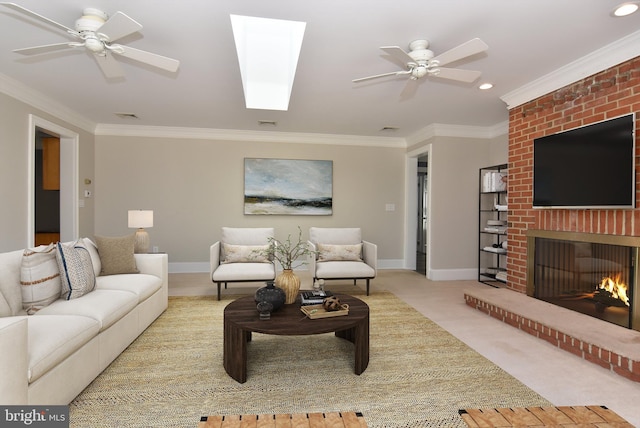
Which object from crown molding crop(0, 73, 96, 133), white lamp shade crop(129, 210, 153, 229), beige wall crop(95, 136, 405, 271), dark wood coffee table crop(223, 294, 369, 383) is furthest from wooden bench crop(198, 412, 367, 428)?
beige wall crop(95, 136, 405, 271)

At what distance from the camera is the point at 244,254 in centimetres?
447

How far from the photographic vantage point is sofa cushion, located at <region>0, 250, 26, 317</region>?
6.68 feet

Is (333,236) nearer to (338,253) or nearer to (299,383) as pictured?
(338,253)

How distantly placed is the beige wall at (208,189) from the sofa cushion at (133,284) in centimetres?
251

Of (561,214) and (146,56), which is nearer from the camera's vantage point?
(146,56)

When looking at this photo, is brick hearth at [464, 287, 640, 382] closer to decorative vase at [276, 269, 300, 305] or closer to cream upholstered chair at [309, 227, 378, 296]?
cream upholstered chair at [309, 227, 378, 296]

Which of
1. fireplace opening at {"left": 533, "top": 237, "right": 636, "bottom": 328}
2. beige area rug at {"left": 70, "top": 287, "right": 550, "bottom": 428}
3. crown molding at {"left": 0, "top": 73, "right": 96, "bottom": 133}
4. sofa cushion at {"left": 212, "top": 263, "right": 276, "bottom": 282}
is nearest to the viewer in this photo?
beige area rug at {"left": 70, "top": 287, "right": 550, "bottom": 428}

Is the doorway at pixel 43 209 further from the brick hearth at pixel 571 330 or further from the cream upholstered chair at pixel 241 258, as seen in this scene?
the brick hearth at pixel 571 330

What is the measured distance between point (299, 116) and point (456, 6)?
2887mm

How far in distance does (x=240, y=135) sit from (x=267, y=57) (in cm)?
258

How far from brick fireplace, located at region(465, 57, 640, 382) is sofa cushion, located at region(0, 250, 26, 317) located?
3880mm

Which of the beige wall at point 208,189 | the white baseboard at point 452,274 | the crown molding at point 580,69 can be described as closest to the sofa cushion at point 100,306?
the beige wall at point 208,189

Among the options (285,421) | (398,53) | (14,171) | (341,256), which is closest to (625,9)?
(398,53)

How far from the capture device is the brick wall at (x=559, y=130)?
9.05 feet
